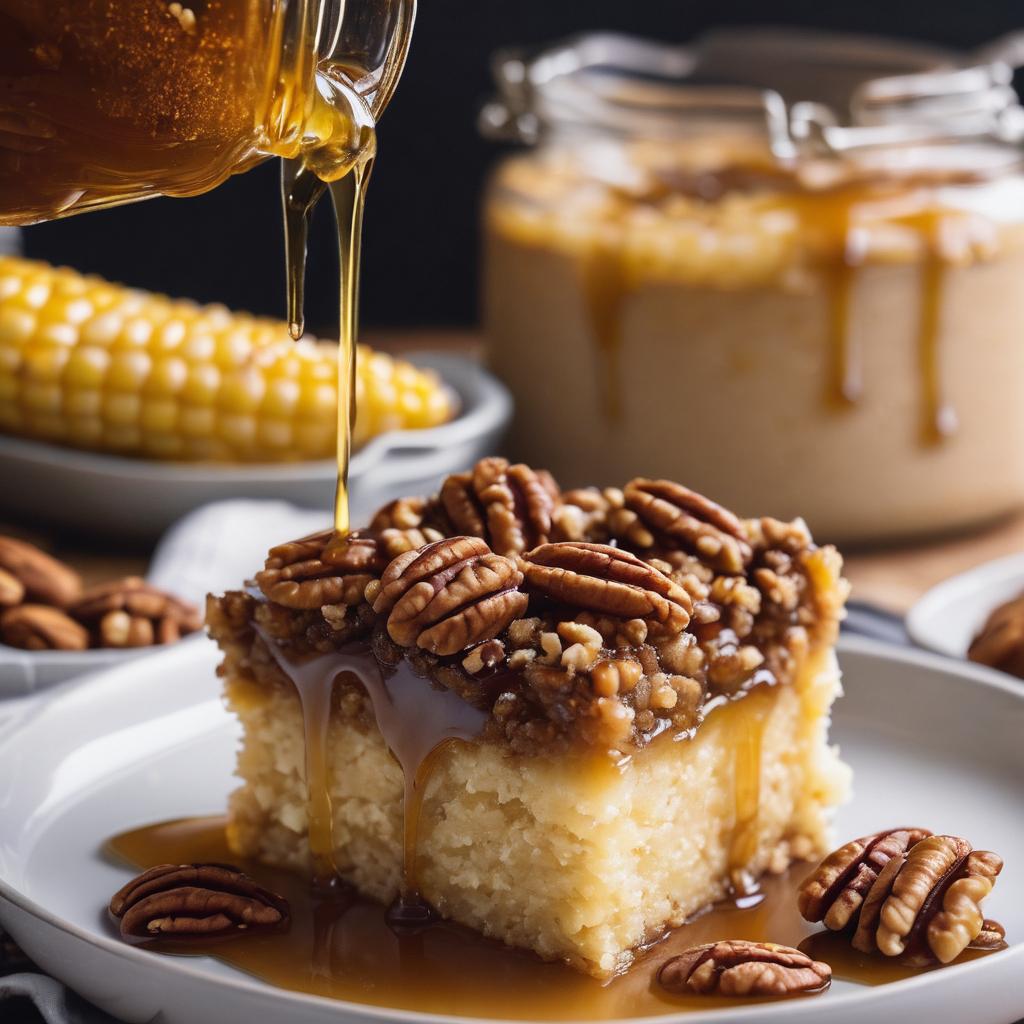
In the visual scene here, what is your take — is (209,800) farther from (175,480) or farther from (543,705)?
(175,480)

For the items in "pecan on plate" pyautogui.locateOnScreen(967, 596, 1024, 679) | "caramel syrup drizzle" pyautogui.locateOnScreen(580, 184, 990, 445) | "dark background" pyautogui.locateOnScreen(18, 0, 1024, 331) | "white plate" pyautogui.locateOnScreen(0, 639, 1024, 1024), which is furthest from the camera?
"dark background" pyautogui.locateOnScreen(18, 0, 1024, 331)

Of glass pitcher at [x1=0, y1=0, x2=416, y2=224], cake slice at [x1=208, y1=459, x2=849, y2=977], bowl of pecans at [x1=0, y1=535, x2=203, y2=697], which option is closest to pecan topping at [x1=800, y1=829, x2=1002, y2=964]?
cake slice at [x1=208, y1=459, x2=849, y2=977]

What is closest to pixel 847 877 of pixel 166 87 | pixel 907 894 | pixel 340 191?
pixel 907 894

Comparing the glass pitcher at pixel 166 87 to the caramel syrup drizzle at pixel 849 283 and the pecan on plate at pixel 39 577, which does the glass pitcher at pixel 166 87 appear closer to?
the pecan on plate at pixel 39 577

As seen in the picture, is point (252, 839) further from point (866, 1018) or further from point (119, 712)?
point (866, 1018)

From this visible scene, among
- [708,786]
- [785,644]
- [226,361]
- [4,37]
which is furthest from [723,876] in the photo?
[226,361]

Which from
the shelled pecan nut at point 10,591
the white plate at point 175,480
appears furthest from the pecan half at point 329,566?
the white plate at point 175,480

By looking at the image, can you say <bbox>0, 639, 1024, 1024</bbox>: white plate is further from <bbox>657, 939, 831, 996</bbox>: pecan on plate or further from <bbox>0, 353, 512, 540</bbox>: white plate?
<bbox>0, 353, 512, 540</bbox>: white plate
